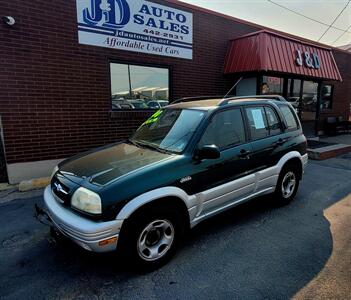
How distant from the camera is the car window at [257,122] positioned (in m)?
3.99

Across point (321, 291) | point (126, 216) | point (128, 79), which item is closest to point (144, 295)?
point (126, 216)

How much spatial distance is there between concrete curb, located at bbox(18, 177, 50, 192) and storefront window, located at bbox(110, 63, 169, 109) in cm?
248

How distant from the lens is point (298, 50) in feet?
29.7

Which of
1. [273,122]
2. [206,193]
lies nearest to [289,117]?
[273,122]

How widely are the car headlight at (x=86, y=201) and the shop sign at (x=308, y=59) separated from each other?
863 centimetres

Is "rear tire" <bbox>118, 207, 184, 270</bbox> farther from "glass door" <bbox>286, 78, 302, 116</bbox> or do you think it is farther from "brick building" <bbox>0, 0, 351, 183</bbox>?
"glass door" <bbox>286, 78, 302, 116</bbox>

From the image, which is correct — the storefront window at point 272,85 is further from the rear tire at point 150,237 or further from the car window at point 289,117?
the rear tire at point 150,237

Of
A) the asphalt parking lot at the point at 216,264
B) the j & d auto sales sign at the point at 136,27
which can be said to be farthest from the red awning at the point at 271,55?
the asphalt parking lot at the point at 216,264

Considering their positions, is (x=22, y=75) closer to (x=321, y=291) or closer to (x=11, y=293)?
(x=11, y=293)

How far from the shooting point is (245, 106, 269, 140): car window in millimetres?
3986

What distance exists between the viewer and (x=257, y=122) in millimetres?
4109

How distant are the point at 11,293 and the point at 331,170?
7.21m

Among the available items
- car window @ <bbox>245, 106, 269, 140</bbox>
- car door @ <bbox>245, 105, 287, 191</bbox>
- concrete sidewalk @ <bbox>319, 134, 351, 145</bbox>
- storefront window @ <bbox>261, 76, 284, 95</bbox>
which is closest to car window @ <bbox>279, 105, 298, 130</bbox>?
car door @ <bbox>245, 105, 287, 191</bbox>

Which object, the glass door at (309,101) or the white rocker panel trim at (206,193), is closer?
the white rocker panel trim at (206,193)
